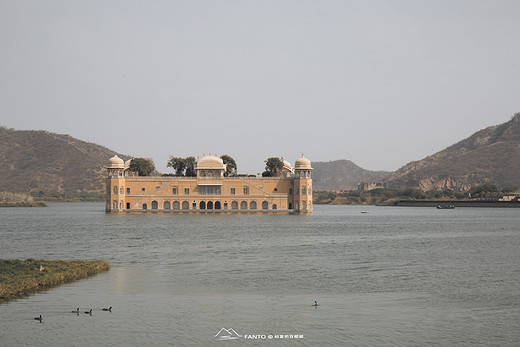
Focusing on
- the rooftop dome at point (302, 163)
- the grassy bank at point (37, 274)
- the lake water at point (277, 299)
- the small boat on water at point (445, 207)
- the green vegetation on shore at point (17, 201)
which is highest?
the rooftop dome at point (302, 163)

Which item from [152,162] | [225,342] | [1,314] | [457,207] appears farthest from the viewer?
[457,207]

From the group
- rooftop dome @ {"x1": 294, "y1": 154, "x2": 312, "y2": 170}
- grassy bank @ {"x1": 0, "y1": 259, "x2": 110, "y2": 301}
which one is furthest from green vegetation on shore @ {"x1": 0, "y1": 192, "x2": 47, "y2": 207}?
grassy bank @ {"x1": 0, "y1": 259, "x2": 110, "y2": 301}

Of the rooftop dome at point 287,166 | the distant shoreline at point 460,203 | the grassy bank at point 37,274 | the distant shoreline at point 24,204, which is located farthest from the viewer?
the distant shoreline at point 24,204

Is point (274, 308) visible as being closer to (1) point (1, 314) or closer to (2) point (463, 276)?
(1) point (1, 314)

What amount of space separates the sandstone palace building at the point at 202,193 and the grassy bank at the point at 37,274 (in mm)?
80330

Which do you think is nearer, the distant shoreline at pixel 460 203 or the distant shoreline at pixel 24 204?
the distant shoreline at pixel 460 203

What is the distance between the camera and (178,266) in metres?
36.2

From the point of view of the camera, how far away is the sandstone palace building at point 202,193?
114m

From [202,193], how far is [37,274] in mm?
86381

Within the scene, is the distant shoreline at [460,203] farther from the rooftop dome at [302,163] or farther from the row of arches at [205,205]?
the row of arches at [205,205]

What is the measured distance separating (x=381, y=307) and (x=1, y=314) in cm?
1319

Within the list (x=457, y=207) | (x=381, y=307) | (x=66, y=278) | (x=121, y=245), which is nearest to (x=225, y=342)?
(x=381, y=307)

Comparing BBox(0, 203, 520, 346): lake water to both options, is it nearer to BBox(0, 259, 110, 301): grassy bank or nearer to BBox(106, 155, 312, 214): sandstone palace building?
BBox(0, 259, 110, 301): grassy bank

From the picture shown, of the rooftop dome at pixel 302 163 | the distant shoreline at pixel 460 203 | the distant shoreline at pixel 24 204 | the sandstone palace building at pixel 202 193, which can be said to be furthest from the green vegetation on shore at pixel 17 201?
the distant shoreline at pixel 460 203
